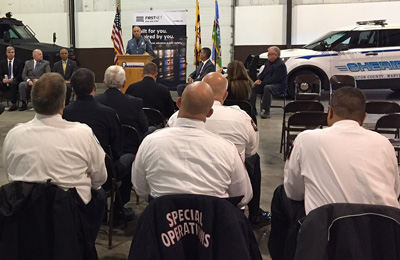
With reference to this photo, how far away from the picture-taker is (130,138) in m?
3.74

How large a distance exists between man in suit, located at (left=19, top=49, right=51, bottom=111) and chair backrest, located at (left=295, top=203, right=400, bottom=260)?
903cm

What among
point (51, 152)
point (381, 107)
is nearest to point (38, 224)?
point (51, 152)

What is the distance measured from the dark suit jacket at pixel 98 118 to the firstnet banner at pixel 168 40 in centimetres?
1000

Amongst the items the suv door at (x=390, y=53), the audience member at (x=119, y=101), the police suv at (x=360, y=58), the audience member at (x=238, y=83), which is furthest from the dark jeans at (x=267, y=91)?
the audience member at (x=119, y=101)

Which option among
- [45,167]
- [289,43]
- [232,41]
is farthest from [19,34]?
[45,167]

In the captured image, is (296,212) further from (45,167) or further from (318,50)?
(318,50)

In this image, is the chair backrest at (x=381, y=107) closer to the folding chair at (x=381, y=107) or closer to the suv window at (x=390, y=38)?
the folding chair at (x=381, y=107)

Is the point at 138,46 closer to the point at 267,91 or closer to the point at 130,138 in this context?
the point at 267,91

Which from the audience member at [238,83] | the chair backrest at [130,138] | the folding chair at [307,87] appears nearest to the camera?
the chair backrest at [130,138]

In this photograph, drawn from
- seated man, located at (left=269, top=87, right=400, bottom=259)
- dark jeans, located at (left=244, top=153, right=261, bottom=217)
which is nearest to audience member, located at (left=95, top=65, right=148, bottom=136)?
dark jeans, located at (left=244, top=153, right=261, bottom=217)

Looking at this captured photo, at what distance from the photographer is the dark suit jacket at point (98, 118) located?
315 centimetres

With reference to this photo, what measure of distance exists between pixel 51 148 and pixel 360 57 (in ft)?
28.9

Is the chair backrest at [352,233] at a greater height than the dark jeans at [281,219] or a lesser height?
greater

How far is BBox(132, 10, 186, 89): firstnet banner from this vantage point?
13.0 metres
